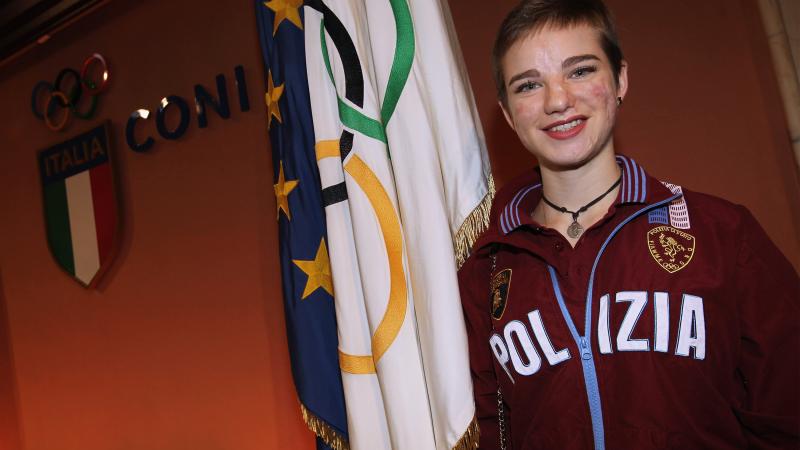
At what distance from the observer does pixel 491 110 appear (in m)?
2.04

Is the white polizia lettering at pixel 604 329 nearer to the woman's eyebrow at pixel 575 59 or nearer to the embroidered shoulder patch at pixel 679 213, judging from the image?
the embroidered shoulder patch at pixel 679 213

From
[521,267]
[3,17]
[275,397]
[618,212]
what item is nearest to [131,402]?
[275,397]

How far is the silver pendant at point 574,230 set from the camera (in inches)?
53.6

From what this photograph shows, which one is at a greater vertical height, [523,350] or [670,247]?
[670,247]

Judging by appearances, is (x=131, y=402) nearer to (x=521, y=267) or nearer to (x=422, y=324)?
(x=422, y=324)

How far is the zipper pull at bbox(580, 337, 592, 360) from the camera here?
4.01 ft

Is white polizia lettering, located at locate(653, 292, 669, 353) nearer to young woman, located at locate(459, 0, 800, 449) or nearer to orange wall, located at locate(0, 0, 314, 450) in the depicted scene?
young woman, located at locate(459, 0, 800, 449)

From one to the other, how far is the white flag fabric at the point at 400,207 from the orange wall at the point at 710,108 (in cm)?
49

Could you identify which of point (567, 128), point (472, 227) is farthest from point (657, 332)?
point (472, 227)

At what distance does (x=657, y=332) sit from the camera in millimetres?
1187

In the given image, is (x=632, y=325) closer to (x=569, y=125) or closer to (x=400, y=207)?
(x=569, y=125)

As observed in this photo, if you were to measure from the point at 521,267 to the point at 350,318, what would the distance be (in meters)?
0.51

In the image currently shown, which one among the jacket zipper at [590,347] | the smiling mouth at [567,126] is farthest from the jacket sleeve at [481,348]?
the smiling mouth at [567,126]

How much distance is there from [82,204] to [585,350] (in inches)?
97.4
